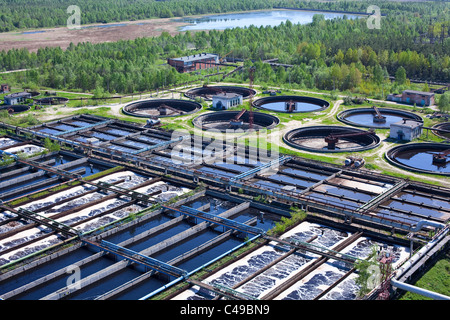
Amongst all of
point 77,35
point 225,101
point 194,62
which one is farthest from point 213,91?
point 77,35

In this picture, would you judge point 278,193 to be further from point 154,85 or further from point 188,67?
point 188,67

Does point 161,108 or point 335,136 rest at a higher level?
point 161,108

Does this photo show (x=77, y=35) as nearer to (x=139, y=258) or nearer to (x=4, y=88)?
(x=4, y=88)

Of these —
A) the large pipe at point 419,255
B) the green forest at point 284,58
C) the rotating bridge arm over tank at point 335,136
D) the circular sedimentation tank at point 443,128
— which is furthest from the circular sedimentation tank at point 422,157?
the green forest at point 284,58

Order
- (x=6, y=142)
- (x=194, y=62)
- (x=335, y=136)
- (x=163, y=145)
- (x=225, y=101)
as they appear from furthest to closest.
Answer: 1. (x=194, y=62)
2. (x=225, y=101)
3. (x=6, y=142)
4. (x=335, y=136)
5. (x=163, y=145)

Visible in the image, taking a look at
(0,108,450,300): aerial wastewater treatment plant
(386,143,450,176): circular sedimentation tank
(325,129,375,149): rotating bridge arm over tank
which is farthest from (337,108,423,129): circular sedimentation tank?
(386,143,450,176): circular sedimentation tank

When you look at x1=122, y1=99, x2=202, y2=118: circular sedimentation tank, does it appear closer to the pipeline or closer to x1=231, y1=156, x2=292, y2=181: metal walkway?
x1=231, y1=156, x2=292, y2=181: metal walkway

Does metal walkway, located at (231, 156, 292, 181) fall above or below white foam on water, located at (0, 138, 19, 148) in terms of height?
below

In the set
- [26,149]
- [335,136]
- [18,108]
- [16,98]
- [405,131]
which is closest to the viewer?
[405,131]
